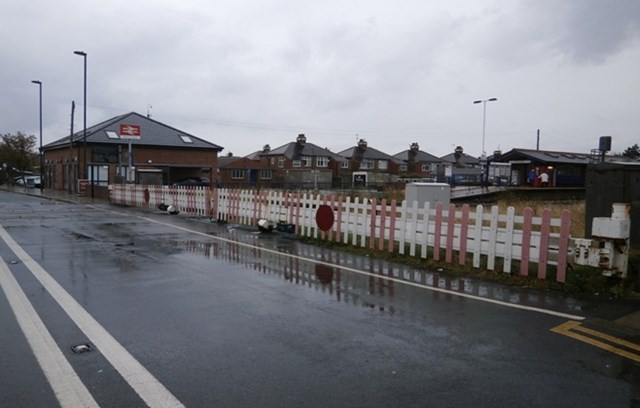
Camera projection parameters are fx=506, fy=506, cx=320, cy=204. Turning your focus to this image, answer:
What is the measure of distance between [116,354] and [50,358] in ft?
1.84

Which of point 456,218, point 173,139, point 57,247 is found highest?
point 173,139

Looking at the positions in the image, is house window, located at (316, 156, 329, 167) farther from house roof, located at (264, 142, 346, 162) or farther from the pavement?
the pavement

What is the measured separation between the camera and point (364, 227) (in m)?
11.8

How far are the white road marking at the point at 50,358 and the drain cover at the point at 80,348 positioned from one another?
0.40ft

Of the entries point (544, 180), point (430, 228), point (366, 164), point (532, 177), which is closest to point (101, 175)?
point (532, 177)

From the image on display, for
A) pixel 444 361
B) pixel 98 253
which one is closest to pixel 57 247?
pixel 98 253

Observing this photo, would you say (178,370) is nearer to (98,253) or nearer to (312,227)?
(98,253)

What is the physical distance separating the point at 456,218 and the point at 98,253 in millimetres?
7457

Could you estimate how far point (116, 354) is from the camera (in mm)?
4734

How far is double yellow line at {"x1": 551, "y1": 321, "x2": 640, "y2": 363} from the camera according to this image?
4965 millimetres

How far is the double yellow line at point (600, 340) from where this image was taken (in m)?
4.96

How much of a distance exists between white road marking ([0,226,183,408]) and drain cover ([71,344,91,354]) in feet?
0.29

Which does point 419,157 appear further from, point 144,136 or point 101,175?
point 101,175

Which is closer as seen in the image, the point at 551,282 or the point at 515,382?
the point at 515,382
